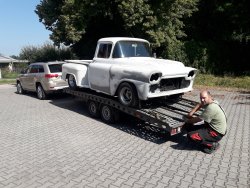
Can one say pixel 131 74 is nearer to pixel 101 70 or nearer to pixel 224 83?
pixel 101 70

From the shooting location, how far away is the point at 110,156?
6301mm

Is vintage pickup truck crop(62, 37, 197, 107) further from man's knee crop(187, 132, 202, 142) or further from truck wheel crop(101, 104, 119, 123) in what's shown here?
man's knee crop(187, 132, 202, 142)

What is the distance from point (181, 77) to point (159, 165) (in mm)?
3132

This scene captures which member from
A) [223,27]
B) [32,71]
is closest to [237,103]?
[32,71]

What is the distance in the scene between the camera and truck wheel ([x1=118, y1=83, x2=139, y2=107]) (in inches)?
299

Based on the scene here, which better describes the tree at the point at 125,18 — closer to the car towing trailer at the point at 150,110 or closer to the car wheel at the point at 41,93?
the car wheel at the point at 41,93

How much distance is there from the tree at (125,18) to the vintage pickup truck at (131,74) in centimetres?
802

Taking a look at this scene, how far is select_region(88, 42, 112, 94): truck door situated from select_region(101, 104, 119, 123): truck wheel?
51 cm

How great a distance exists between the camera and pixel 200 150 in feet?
21.1

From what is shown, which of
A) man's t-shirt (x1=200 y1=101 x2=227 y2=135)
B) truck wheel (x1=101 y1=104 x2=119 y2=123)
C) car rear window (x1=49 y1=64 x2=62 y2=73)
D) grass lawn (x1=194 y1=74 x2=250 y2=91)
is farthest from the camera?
grass lawn (x1=194 y1=74 x2=250 y2=91)

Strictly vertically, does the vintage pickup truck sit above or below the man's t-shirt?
above

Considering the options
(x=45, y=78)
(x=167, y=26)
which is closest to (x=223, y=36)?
(x=167, y=26)

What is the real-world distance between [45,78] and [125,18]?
21.5 ft

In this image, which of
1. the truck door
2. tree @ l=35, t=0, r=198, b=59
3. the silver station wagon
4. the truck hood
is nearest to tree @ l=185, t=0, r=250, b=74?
tree @ l=35, t=0, r=198, b=59
